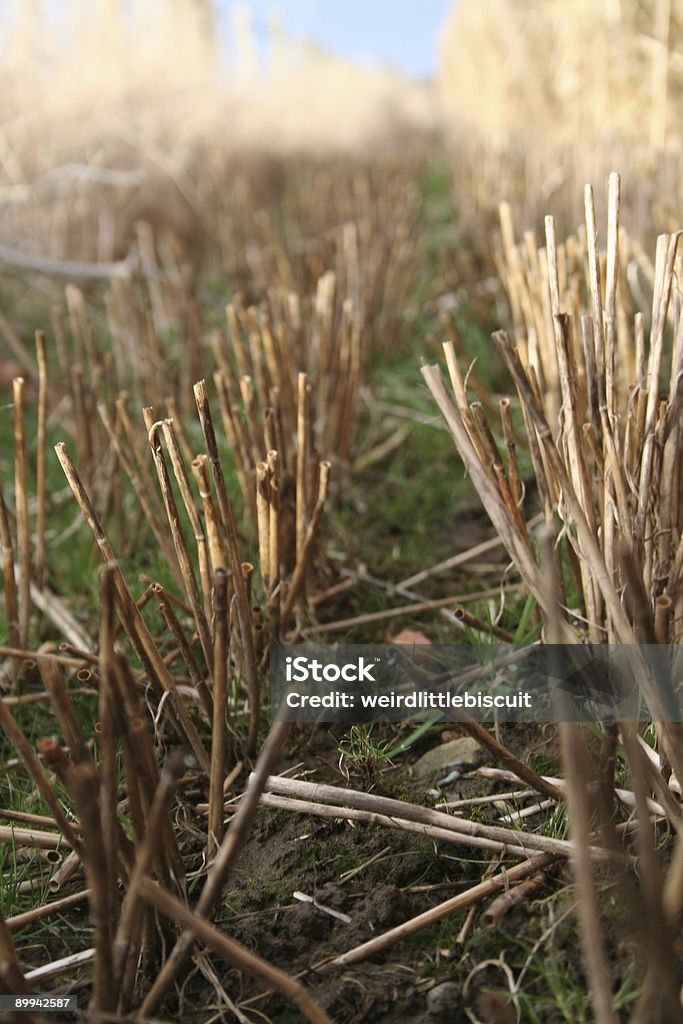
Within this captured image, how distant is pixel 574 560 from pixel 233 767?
575 mm

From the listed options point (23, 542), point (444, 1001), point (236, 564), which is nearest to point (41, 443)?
point (23, 542)

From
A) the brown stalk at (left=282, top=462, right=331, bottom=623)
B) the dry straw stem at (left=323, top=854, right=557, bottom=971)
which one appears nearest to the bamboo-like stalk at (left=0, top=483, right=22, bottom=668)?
the brown stalk at (left=282, top=462, right=331, bottom=623)

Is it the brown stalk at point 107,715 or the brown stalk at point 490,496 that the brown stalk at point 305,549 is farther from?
the brown stalk at point 107,715

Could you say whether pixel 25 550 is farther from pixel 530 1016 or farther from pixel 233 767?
pixel 530 1016

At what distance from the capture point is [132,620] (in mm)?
1054

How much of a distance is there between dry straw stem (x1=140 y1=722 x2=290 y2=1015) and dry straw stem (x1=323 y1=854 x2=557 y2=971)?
18 cm

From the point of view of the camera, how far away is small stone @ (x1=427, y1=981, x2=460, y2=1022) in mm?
924

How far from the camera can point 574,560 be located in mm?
1320

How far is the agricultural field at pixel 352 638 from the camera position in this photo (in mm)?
866

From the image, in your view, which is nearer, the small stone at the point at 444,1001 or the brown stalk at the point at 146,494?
the small stone at the point at 444,1001

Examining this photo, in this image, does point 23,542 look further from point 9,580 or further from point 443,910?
point 443,910

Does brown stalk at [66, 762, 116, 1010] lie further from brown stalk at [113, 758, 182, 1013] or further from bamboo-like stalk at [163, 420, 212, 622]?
bamboo-like stalk at [163, 420, 212, 622]
